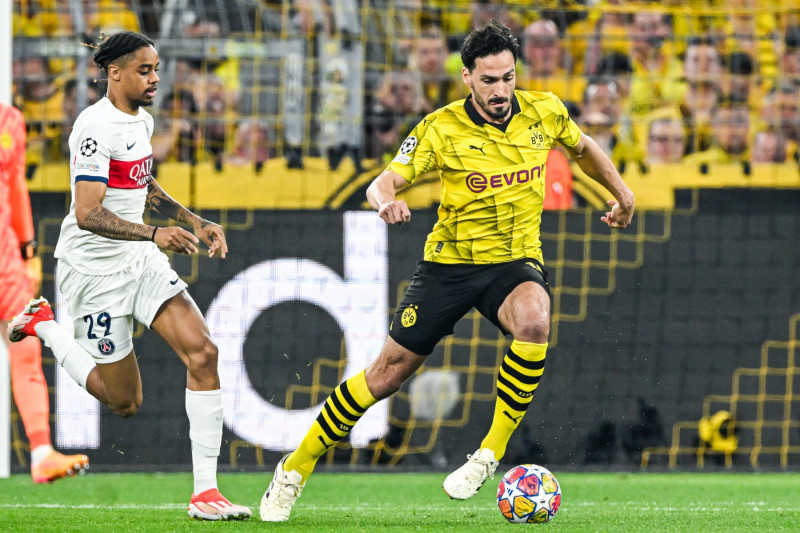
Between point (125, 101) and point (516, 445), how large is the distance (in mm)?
4062

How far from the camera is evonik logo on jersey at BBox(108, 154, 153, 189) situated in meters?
5.43

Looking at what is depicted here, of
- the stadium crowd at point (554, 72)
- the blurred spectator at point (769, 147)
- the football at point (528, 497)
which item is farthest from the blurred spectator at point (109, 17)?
the football at point (528, 497)

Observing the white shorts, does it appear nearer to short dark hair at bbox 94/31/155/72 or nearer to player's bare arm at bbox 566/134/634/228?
short dark hair at bbox 94/31/155/72

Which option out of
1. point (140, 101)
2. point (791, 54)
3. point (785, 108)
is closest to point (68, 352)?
point (140, 101)

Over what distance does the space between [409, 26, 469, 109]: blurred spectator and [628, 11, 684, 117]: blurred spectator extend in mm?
1373

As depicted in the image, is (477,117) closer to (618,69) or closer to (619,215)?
(619,215)

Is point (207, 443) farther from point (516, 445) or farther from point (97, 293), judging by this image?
point (516, 445)

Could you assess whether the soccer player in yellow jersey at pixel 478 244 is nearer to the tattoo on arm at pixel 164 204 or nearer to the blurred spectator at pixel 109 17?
the tattoo on arm at pixel 164 204

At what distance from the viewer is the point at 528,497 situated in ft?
16.9

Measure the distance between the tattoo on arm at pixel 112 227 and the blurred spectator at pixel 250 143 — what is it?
13.0 feet

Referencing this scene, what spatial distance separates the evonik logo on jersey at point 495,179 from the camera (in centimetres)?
541

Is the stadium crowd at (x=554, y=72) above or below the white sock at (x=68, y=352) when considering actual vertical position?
above

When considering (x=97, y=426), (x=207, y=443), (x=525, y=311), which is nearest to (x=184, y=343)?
(x=207, y=443)

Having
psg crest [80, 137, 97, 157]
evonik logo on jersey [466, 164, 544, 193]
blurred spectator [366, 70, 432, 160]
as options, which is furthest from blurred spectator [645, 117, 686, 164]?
psg crest [80, 137, 97, 157]
